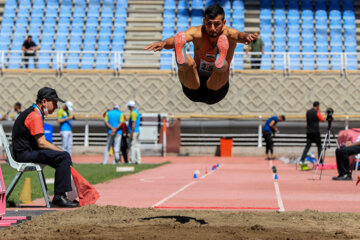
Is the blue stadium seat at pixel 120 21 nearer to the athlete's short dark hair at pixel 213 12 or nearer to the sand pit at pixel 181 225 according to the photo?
the sand pit at pixel 181 225

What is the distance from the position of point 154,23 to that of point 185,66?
29090 millimetres

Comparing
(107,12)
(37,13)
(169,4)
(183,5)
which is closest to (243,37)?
(183,5)

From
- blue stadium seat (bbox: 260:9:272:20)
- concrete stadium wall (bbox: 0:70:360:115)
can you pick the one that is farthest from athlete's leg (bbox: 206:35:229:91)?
blue stadium seat (bbox: 260:9:272:20)

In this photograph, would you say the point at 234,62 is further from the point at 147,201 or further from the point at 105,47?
the point at 147,201

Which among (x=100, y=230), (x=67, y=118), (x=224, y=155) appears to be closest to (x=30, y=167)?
(x=100, y=230)

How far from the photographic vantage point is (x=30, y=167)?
28.5 ft

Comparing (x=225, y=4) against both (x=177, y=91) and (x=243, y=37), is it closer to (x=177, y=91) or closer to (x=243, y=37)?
(x=177, y=91)

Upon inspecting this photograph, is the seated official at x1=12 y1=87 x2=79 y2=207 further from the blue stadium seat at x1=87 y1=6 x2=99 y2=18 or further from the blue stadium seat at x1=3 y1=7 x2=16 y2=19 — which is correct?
the blue stadium seat at x1=3 y1=7 x2=16 y2=19

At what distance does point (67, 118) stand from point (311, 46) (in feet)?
63.4

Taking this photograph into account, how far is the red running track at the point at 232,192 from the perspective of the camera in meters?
9.20

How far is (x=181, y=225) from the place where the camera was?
673cm

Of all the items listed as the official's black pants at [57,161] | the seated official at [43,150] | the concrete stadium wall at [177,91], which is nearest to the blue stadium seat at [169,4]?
the concrete stadium wall at [177,91]

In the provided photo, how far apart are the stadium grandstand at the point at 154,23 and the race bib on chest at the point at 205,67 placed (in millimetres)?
26293

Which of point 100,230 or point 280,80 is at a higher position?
point 280,80
